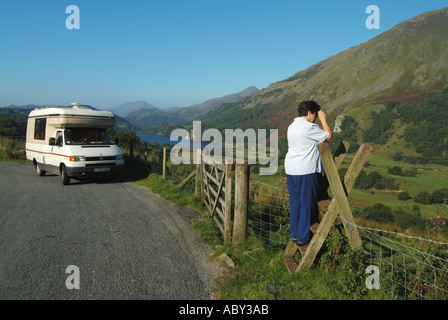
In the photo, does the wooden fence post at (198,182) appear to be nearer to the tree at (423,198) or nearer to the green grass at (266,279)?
the green grass at (266,279)

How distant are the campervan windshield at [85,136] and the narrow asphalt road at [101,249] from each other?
268 centimetres

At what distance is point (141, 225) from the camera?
673 centimetres

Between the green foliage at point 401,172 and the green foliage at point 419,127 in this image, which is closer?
the green foliage at point 401,172

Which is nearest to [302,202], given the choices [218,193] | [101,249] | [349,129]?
[218,193]

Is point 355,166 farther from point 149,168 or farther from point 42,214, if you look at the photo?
point 149,168

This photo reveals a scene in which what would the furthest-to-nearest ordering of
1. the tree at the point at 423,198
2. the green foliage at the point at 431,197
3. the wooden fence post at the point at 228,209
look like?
1. the tree at the point at 423,198
2. the green foliage at the point at 431,197
3. the wooden fence post at the point at 228,209

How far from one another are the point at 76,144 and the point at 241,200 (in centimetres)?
838

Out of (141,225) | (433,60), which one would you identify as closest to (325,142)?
(141,225)

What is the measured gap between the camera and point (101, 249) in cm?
528

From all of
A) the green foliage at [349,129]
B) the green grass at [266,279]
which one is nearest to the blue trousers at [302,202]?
the green grass at [266,279]

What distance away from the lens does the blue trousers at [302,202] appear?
3809 millimetres

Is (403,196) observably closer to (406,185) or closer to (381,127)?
(406,185)

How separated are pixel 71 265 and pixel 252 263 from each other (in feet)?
9.06

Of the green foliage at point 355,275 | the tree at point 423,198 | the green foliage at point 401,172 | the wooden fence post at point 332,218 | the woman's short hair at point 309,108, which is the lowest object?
the tree at point 423,198
